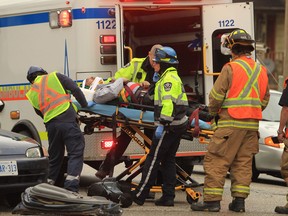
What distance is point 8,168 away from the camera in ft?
31.2

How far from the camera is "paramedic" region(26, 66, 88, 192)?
1029cm

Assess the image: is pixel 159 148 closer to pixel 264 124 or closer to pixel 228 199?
pixel 228 199

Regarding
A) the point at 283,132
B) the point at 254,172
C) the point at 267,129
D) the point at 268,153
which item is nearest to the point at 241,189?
the point at 283,132

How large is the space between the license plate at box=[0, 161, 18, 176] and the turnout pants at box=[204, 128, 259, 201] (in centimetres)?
200

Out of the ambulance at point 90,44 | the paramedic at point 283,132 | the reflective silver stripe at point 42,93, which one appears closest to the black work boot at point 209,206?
the paramedic at point 283,132

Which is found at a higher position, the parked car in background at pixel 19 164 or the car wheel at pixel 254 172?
the parked car in background at pixel 19 164

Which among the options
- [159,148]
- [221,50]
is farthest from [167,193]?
[221,50]

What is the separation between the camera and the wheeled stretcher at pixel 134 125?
33.4 ft

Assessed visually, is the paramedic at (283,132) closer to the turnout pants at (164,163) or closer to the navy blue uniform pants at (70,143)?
the turnout pants at (164,163)

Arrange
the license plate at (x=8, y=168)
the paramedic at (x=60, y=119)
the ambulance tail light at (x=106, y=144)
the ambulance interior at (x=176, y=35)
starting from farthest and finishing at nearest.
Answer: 1. the ambulance interior at (x=176, y=35)
2. the ambulance tail light at (x=106, y=144)
3. the paramedic at (x=60, y=119)
4. the license plate at (x=8, y=168)

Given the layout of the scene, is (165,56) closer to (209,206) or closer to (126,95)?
(126,95)

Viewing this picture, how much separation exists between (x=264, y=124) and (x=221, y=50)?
2.30 meters

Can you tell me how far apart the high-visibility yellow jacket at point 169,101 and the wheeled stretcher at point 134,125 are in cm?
23

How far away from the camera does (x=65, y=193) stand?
8617mm
